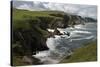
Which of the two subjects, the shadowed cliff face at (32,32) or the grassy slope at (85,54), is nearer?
the shadowed cliff face at (32,32)

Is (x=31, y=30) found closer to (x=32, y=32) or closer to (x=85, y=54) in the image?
(x=32, y=32)

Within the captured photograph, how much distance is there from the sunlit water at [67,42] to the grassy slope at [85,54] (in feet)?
0.18

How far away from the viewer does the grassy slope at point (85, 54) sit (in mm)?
2010

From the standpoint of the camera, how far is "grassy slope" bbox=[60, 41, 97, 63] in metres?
2.01

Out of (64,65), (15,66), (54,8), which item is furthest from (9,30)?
(64,65)

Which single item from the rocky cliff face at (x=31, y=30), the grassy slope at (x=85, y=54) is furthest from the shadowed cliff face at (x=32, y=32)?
the grassy slope at (x=85, y=54)

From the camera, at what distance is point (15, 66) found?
184cm

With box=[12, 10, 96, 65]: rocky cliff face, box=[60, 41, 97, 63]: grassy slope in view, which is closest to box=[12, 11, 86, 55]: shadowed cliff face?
box=[12, 10, 96, 65]: rocky cliff face

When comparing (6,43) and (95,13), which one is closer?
(6,43)

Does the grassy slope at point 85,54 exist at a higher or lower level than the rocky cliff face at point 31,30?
lower

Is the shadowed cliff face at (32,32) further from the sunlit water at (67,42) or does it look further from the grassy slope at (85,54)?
the grassy slope at (85,54)

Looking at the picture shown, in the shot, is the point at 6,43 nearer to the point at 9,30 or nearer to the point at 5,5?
the point at 9,30

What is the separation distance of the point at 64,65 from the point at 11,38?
65cm

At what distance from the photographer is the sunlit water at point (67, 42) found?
194cm
